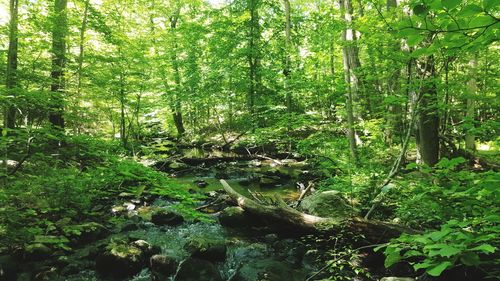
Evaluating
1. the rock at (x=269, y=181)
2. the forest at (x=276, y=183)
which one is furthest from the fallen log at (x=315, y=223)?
the rock at (x=269, y=181)

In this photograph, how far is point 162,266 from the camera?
215 inches

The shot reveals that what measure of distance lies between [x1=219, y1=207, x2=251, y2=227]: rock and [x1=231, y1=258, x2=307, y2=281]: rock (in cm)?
159

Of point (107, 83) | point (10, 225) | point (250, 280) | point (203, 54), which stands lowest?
point (250, 280)

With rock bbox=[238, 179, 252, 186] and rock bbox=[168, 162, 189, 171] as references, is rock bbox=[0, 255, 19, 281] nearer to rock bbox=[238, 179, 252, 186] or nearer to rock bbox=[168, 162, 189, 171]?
rock bbox=[238, 179, 252, 186]

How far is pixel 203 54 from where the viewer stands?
1953cm

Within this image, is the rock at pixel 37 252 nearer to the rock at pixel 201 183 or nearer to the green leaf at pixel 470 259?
the rock at pixel 201 183

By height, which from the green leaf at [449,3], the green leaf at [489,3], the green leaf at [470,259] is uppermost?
Answer: the green leaf at [449,3]

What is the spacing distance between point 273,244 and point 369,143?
4530 mm

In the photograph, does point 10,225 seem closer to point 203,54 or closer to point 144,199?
point 144,199

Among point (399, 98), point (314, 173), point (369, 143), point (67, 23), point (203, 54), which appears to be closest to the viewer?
point (399, 98)

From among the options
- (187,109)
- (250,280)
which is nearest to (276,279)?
(250,280)

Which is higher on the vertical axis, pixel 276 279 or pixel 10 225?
pixel 10 225

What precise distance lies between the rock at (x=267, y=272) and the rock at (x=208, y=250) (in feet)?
1.75

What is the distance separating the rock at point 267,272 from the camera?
523 centimetres
